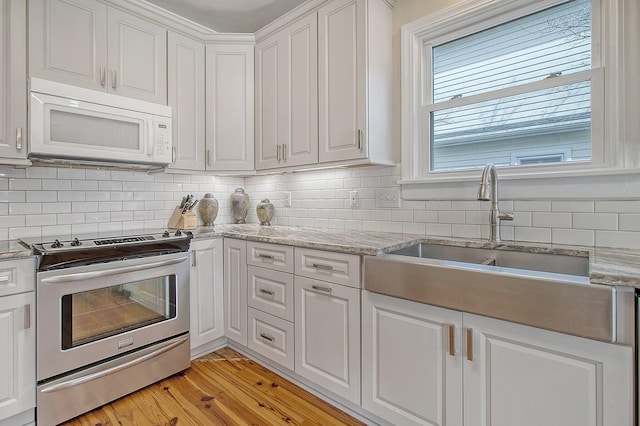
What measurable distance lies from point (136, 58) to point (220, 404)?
2235mm

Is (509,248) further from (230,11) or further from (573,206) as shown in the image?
(230,11)

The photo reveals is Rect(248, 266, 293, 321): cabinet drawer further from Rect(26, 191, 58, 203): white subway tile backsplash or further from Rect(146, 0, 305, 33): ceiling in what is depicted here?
Rect(146, 0, 305, 33): ceiling

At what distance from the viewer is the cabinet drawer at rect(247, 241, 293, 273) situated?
6.30ft

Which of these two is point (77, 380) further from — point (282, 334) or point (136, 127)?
point (136, 127)

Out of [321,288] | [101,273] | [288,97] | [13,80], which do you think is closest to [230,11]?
[288,97]

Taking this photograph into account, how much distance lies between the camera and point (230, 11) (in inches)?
95.7

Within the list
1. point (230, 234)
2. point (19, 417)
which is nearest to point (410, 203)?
point (230, 234)

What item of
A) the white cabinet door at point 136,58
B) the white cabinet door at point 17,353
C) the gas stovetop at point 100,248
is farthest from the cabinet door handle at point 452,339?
the white cabinet door at point 136,58

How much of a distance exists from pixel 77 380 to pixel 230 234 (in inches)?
44.1

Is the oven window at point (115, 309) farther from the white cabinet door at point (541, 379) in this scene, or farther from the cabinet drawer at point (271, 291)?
the white cabinet door at point (541, 379)

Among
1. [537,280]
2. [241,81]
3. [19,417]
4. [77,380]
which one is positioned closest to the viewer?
[537,280]

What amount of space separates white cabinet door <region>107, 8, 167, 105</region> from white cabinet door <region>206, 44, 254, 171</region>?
1.22ft

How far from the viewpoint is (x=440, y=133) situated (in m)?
2.07

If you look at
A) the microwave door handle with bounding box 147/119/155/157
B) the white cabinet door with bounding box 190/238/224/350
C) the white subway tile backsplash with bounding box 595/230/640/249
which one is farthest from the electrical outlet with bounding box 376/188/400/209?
the microwave door handle with bounding box 147/119/155/157
